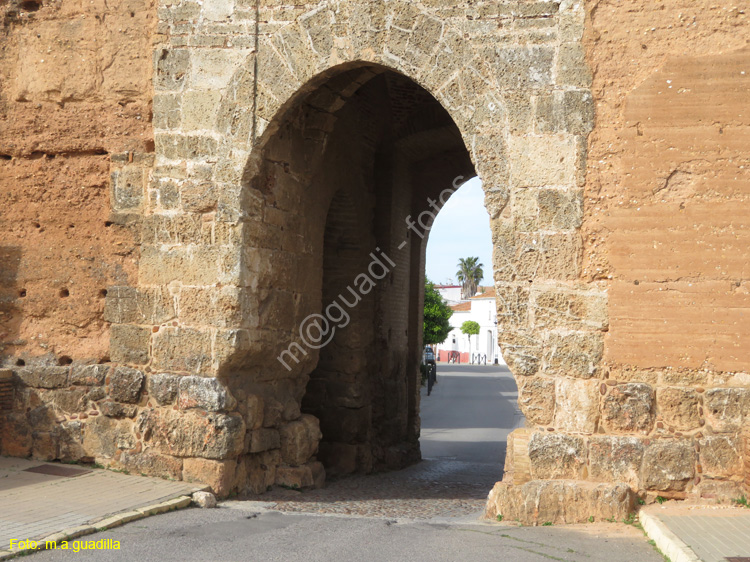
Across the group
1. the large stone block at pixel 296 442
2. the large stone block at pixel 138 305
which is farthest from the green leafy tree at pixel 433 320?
the large stone block at pixel 138 305

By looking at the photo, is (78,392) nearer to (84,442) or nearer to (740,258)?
(84,442)

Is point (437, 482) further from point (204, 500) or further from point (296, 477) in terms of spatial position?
point (204, 500)

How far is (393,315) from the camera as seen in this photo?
30.3ft

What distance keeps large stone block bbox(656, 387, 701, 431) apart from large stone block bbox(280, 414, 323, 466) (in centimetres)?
284

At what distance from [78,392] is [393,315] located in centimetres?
382

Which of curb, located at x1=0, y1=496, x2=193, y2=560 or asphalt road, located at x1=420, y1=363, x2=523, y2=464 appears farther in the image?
asphalt road, located at x1=420, y1=363, x2=523, y2=464

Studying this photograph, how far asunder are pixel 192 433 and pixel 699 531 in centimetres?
Result: 345

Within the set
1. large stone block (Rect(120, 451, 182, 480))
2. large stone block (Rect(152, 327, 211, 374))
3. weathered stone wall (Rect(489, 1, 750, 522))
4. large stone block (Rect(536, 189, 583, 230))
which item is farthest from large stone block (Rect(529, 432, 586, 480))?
large stone block (Rect(120, 451, 182, 480))

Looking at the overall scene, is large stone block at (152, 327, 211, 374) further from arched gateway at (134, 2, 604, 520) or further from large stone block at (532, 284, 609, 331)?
large stone block at (532, 284, 609, 331)

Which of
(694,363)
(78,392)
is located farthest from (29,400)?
(694,363)

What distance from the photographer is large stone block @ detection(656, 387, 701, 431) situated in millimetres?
5082

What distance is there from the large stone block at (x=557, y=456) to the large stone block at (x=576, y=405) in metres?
0.08

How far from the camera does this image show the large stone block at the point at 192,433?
19.4 ft

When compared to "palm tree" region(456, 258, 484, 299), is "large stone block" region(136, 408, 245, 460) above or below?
below
